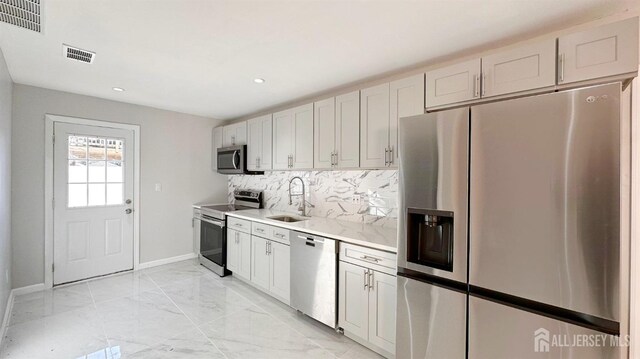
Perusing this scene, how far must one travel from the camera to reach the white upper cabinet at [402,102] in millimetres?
2231

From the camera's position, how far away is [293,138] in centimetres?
338

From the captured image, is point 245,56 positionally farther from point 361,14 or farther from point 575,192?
point 575,192

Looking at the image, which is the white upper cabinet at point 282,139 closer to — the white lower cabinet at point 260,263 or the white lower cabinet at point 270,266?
the white lower cabinet at point 270,266

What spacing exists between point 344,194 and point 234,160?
6.19 ft

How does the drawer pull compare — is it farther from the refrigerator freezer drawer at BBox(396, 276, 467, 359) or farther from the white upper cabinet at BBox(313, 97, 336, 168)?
the white upper cabinet at BBox(313, 97, 336, 168)

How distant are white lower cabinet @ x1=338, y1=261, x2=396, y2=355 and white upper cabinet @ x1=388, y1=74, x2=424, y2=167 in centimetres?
95

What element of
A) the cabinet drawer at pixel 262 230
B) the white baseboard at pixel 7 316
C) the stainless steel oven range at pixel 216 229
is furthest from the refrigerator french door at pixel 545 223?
the white baseboard at pixel 7 316

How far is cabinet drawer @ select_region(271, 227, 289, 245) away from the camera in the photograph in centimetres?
295

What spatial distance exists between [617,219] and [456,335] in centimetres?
98

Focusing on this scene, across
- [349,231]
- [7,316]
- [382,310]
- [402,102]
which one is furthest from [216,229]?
[402,102]

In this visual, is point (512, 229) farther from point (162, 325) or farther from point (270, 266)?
point (162, 325)

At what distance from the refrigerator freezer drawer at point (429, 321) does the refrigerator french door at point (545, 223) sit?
0.08 meters

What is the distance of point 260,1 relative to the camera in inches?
62.8

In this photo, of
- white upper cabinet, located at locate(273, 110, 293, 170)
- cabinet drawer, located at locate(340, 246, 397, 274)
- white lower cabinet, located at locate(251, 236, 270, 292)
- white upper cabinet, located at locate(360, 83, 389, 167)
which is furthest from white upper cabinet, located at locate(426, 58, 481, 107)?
white lower cabinet, located at locate(251, 236, 270, 292)
